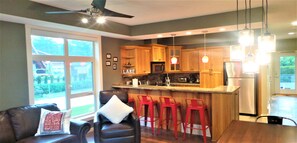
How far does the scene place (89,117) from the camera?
4.96 m

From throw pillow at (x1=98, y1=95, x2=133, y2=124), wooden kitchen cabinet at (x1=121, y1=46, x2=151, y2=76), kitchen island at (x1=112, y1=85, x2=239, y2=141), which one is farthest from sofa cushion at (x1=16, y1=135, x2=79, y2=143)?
wooden kitchen cabinet at (x1=121, y1=46, x2=151, y2=76)

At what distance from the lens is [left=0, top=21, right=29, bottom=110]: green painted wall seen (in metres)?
3.29

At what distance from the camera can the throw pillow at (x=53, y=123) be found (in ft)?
9.95

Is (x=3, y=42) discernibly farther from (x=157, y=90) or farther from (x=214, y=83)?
(x=214, y=83)

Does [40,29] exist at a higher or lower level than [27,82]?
higher

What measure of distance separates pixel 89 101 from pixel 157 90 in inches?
71.0

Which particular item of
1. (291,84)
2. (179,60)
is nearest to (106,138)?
(179,60)

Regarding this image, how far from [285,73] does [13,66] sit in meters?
10.9

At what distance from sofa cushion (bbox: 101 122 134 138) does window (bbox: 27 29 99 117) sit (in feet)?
5.20

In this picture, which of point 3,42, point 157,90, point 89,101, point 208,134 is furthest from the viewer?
point 89,101

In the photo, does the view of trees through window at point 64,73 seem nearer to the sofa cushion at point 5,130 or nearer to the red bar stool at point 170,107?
the sofa cushion at point 5,130

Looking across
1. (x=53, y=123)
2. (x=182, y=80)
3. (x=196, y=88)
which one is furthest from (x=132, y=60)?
(x=53, y=123)

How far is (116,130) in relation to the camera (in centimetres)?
333

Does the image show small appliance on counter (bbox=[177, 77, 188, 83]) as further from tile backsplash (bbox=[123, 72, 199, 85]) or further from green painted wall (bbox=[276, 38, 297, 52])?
green painted wall (bbox=[276, 38, 297, 52])
